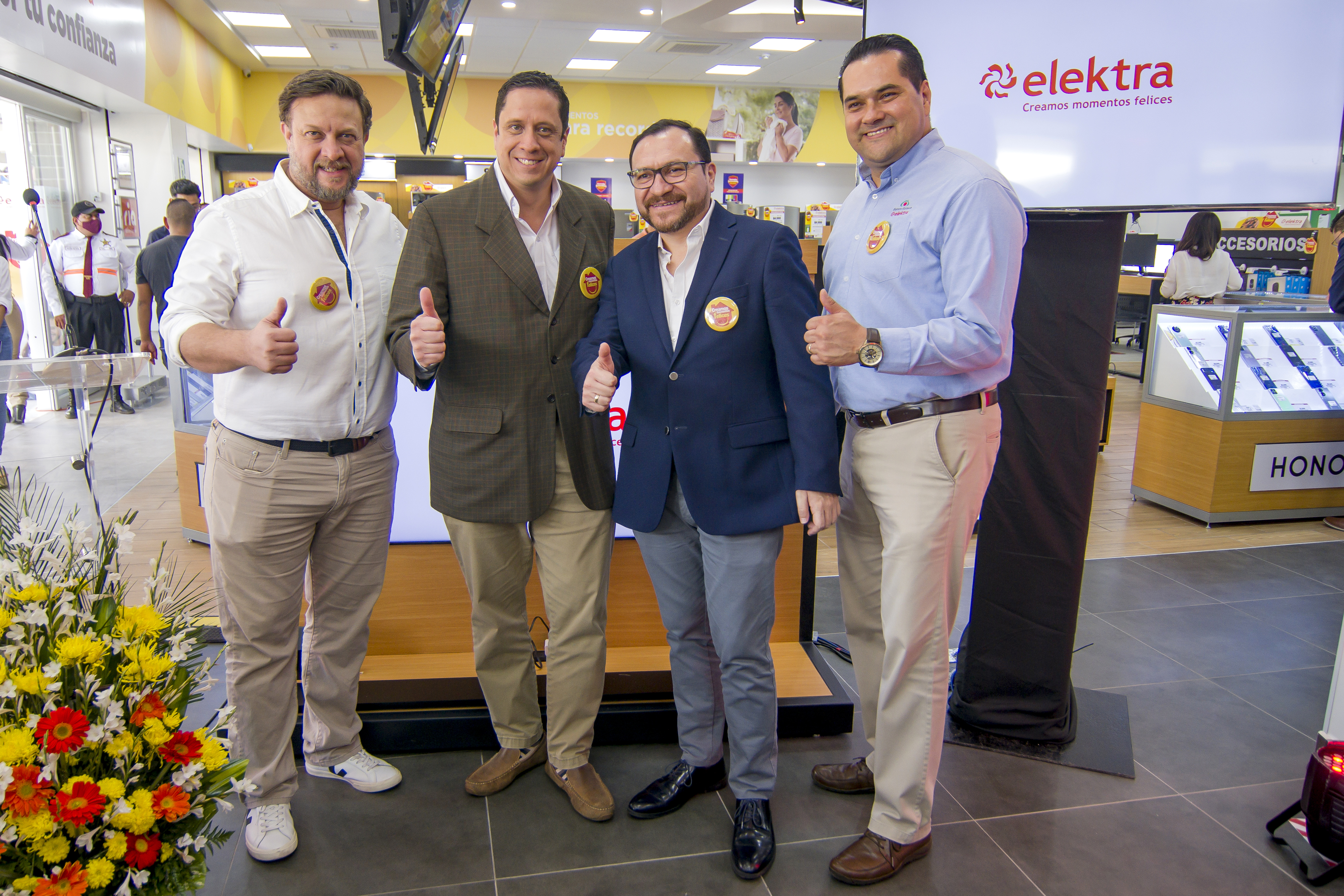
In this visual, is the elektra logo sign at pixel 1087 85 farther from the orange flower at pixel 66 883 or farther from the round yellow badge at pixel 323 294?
the orange flower at pixel 66 883

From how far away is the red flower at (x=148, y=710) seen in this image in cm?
110

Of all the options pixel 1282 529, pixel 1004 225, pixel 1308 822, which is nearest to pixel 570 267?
pixel 1004 225

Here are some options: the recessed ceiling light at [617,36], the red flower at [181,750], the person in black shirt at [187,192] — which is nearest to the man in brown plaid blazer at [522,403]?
the red flower at [181,750]

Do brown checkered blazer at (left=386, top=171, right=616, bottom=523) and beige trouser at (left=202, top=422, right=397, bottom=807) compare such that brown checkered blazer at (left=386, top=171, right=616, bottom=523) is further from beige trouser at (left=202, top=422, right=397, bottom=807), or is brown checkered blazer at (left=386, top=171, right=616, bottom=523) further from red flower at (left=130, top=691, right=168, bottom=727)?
red flower at (left=130, top=691, right=168, bottom=727)

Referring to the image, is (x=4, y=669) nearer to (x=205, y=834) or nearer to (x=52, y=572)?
(x=52, y=572)

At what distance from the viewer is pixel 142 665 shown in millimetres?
1115

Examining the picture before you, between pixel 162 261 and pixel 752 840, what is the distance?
522 centimetres

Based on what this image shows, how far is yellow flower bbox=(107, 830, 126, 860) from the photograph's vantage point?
1030 mm

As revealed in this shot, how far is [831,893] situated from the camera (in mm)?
1901

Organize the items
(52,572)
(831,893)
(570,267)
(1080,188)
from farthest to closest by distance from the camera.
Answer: (1080,188), (570,267), (831,893), (52,572)

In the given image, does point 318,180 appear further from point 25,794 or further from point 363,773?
point 363,773

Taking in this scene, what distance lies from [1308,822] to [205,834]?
2267 mm

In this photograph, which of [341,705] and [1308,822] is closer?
[1308,822]

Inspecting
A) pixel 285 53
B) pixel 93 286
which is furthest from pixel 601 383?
pixel 285 53
